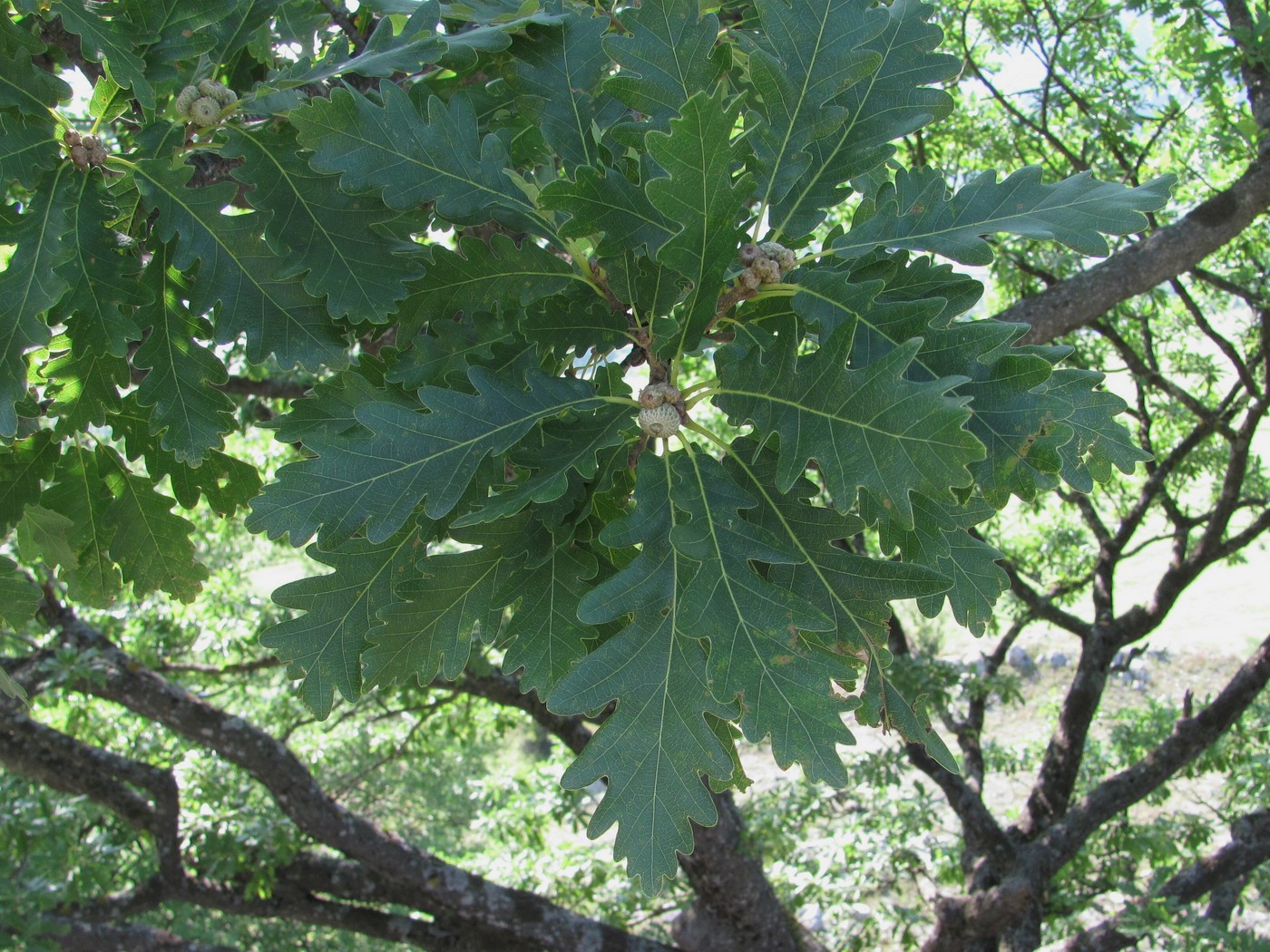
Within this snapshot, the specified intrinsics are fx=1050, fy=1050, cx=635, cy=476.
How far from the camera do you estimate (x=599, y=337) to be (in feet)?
4.79

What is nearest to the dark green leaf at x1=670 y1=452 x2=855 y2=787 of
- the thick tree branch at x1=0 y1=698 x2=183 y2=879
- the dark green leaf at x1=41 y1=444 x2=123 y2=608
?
the dark green leaf at x1=41 y1=444 x2=123 y2=608

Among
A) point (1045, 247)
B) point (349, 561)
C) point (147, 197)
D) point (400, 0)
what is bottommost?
point (349, 561)

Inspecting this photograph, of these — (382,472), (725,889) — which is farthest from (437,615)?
(725,889)

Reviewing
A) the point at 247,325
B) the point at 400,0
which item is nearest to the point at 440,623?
the point at 247,325

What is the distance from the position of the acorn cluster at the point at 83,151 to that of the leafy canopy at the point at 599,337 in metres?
0.01

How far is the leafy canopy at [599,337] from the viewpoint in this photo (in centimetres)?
124

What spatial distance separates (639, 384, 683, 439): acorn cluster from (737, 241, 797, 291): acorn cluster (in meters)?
0.17

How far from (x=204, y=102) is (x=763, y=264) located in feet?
2.90

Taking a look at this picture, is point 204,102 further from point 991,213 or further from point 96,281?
point 991,213

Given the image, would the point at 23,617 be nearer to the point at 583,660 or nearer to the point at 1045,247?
the point at 583,660

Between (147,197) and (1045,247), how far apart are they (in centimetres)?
514

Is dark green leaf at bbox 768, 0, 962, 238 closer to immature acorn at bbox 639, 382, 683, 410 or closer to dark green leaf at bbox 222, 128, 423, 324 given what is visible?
immature acorn at bbox 639, 382, 683, 410

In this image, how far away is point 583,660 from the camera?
1.27m

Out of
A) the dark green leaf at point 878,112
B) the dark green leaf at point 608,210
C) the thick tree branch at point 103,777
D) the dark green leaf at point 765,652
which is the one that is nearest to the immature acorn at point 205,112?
the dark green leaf at point 608,210
